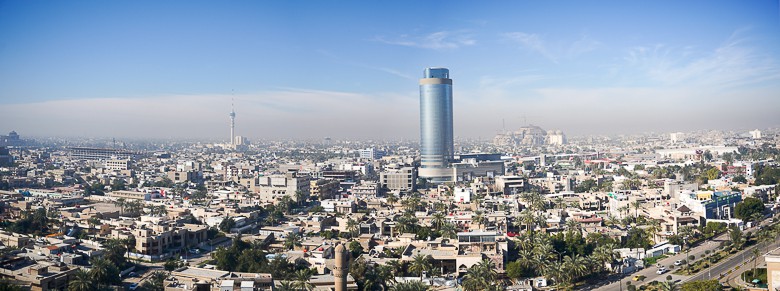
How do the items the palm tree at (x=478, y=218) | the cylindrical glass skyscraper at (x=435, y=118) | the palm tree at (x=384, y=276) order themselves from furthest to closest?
the cylindrical glass skyscraper at (x=435, y=118), the palm tree at (x=478, y=218), the palm tree at (x=384, y=276)

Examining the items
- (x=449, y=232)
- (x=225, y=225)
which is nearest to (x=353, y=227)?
(x=449, y=232)

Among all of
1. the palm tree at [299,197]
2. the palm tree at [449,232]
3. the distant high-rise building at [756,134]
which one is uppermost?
the distant high-rise building at [756,134]

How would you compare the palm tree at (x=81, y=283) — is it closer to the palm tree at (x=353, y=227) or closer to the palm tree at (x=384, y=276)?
the palm tree at (x=384, y=276)

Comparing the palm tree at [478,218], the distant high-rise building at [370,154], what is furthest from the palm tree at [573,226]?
the distant high-rise building at [370,154]

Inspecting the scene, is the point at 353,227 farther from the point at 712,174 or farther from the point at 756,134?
the point at 756,134

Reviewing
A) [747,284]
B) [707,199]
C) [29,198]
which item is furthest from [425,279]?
[29,198]

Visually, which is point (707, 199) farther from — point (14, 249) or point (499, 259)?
point (14, 249)

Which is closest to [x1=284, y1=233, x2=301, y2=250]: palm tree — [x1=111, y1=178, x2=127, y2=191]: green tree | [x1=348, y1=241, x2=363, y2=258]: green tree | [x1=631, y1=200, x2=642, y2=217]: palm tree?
[x1=348, y1=241, x2=363, y2=258]: green tree
